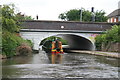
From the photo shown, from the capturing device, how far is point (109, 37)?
1415 inches

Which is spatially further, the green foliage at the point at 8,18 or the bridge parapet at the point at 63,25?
the bridge parapet at the point at 63,25

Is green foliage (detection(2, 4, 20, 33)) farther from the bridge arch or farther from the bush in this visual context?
the bridge arch

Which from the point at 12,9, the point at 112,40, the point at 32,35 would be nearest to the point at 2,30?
the point at 12,9

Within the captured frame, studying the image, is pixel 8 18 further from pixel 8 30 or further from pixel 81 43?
pixel 81 43

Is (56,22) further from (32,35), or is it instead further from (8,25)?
(8,25)

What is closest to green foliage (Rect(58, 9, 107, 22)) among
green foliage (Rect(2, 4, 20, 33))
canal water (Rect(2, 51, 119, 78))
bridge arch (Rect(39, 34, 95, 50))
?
bridge arch (Rect(39, 34, 95, 50))

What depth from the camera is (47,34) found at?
1529 inches

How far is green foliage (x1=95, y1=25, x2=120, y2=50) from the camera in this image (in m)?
33.4

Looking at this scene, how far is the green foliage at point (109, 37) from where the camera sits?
33.4m

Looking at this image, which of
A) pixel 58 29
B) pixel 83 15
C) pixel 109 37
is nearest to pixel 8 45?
pixel 58 29

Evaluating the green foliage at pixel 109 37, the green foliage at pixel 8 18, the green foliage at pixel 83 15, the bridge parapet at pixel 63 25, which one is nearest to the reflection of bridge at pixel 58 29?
the bridge parapet at pixel 63 25

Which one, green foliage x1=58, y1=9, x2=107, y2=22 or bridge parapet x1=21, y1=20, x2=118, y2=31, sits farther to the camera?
green foliage x1=58, y1=9, x2=107, y2=22

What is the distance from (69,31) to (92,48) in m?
4.52

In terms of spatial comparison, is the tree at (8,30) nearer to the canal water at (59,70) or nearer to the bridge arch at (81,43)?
the canal water at (59,70)
